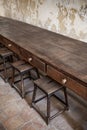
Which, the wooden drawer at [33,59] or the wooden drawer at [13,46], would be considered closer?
the wooden drawer at [33,59]

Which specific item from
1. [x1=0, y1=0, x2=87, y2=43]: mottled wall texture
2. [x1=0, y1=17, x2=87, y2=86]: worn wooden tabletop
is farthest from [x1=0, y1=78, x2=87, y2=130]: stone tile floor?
[x1=0, y1=0, x2=87, y2=43]: mottled wall texture

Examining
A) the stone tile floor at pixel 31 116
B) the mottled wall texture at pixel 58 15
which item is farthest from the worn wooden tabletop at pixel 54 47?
the stone tile floor at pixel 31 116

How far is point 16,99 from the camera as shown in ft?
8.36

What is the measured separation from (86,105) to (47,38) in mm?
1172

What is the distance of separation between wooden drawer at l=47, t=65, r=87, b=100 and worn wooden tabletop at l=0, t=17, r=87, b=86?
0.07 metres

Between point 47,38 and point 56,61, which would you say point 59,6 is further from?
point 56,61

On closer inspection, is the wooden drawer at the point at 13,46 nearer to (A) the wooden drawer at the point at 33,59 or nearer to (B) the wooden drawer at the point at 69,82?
(A) the wooden drawer at the point at 33,59

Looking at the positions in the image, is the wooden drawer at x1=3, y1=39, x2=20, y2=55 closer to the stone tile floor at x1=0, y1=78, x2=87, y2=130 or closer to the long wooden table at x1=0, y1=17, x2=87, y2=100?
the long wooden table at x1=0, y1=17, x2=87, y2=100

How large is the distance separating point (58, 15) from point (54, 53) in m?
0.92

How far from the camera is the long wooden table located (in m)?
1.57

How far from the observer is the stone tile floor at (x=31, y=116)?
2.03 metres

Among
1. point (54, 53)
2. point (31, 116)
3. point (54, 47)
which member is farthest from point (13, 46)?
point (31, 116)

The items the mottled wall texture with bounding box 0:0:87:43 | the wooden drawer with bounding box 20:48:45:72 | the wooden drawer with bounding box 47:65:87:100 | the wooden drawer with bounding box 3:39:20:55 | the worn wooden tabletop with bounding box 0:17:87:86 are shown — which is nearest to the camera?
the wooden drawer with bounding box 47:65:87:100

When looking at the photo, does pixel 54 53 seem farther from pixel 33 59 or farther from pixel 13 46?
pixel 13 46
